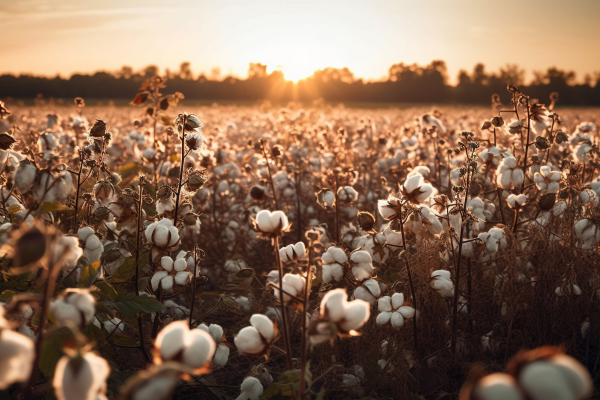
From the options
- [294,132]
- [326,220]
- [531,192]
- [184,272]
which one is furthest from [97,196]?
[294,132]

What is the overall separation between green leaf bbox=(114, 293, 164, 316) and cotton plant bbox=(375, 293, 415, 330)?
940 millimetres

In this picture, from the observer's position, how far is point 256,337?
1.24 metres

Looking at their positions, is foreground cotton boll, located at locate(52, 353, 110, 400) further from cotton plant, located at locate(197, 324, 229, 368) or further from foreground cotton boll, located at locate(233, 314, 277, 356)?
cotton plant, located at locate(197, 324, 229, 368)

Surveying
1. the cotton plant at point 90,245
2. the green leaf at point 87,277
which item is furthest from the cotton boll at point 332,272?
the green leaf at point 87,277

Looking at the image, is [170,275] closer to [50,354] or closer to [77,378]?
[50,354]

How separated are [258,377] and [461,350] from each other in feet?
3.15

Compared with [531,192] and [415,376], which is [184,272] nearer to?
[415,376]

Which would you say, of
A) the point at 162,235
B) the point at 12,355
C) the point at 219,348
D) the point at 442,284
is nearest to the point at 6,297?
the point at 162,235

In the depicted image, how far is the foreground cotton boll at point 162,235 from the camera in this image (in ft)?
6.06

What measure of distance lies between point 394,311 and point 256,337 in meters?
0.94

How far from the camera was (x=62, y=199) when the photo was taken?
137cm

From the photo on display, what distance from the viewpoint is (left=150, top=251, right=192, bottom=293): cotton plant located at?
6.69 feet

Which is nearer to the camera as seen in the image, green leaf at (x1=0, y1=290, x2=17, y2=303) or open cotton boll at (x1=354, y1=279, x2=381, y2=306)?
green leaf at (x1=0, y1=290, x2=17, y2=303)

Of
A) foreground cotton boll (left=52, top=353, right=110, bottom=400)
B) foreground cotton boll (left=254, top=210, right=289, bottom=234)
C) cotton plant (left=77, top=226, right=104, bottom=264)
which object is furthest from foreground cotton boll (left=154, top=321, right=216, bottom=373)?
cotton plant (left=77, top=226, right=104, bottom=264)
